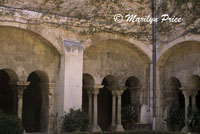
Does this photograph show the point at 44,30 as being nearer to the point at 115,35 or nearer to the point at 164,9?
the point at 115,35

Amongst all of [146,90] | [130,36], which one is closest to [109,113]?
[146,90]

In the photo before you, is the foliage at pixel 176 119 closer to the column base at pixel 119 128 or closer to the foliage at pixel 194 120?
the foliage at pixel 194 120

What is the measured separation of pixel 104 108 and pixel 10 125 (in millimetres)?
8795

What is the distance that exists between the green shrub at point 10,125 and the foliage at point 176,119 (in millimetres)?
6635

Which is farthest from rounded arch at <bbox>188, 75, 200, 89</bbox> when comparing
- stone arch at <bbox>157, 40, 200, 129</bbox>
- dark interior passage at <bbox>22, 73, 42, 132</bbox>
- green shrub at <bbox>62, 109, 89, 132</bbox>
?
dark interior passage at <bbox>22, 73, 42, 132</bbox>

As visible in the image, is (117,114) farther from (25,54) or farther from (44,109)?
(25,54)

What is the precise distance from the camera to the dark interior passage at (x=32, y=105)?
55.9 feet

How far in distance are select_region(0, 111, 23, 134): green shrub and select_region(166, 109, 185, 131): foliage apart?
261 inches

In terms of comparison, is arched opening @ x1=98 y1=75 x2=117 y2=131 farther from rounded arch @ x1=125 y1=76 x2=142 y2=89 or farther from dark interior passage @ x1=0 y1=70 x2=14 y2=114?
dark interior passage @ x1=0 y1=70 x2=14 y2=114

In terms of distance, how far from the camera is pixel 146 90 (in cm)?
1605

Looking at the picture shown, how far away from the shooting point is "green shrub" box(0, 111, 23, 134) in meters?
11.1

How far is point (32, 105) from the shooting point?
56.6 feet

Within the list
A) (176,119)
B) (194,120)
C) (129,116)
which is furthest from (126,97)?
(194,120)

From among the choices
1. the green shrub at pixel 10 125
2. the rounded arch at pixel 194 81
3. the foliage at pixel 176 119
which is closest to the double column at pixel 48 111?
the green shrub at pixel 10 125
